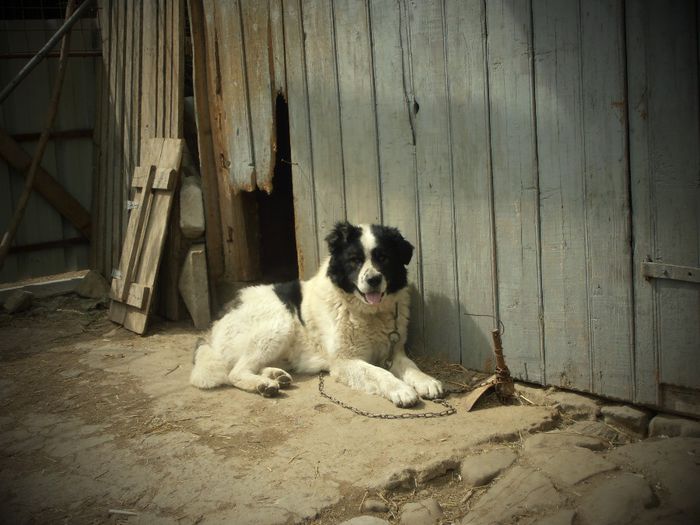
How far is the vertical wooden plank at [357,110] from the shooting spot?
5.19 meters

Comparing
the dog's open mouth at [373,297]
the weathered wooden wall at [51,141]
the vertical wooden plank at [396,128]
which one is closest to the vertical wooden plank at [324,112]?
the vertical wooden plank at [396,128]

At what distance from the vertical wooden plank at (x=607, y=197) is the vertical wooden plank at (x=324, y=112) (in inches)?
84.7

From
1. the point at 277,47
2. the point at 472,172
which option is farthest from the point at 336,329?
the point at 277,47

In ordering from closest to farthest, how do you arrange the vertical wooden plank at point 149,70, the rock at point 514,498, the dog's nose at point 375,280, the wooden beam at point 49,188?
the rock at point 514,498, the dog's nose at point 375,280, the vertical wooden plank at point 149,70, the wooden beam at point 49,188

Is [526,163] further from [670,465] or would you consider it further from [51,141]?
[51,141]

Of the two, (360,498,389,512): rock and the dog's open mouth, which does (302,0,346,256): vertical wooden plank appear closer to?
the dog's open mouth

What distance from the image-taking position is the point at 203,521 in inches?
133

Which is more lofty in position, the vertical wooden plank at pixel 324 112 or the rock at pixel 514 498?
the vertical wooden plank at pixel 324 112

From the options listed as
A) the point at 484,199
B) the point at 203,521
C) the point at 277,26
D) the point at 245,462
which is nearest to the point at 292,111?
the point at 277,26

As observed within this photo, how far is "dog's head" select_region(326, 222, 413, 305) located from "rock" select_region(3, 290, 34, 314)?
429 centimetres

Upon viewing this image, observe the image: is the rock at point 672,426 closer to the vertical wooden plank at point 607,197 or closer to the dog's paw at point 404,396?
the vertical wooden plank at point 607,197

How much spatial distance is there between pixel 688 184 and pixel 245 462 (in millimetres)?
2790

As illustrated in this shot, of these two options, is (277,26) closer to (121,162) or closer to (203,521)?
(121,162)

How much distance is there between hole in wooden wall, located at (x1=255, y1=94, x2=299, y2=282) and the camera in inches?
298
